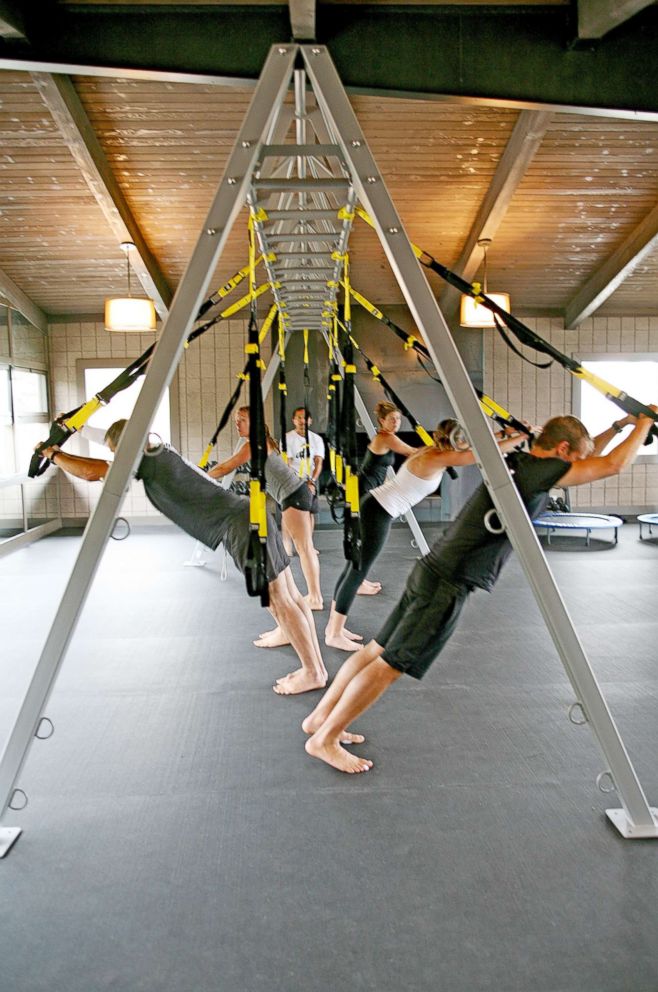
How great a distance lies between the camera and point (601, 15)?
2857 millimetres

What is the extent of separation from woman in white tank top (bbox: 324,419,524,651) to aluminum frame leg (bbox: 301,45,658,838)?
78cm

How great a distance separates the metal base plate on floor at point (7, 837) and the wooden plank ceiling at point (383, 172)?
4.61 meters

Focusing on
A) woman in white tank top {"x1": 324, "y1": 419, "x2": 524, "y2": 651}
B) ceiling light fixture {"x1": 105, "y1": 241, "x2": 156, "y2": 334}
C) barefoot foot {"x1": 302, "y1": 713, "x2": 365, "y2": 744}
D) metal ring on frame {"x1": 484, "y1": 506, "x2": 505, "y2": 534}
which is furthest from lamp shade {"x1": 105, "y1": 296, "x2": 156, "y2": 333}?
metal ring on frame {"x1": 484, "y1": 506, "x2": 505, "y2": 534}

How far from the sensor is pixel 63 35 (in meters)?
2.99

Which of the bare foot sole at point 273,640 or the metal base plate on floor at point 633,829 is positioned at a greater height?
the bare foot sole at point 273,640

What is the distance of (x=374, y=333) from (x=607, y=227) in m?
2.81

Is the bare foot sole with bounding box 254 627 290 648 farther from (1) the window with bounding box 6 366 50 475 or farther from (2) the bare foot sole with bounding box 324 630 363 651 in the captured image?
(1) the window with bounding box 6 366 50 475

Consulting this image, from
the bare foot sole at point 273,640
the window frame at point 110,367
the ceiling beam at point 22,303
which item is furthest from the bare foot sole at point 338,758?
the window frame at point 110,367

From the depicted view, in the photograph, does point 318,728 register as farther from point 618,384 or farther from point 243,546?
point 618,384

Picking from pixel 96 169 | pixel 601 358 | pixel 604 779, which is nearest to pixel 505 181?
pixel 96 169

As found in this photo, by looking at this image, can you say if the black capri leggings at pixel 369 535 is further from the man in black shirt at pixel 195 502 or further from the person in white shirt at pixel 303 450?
the person in white shirt at pixel 303 450

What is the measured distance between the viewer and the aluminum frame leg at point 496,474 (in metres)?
2.43

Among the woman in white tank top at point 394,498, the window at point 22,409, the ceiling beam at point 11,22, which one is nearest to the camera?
the ceiling beam at point 11,22

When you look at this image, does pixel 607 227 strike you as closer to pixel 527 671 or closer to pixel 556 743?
pixel 527 671
